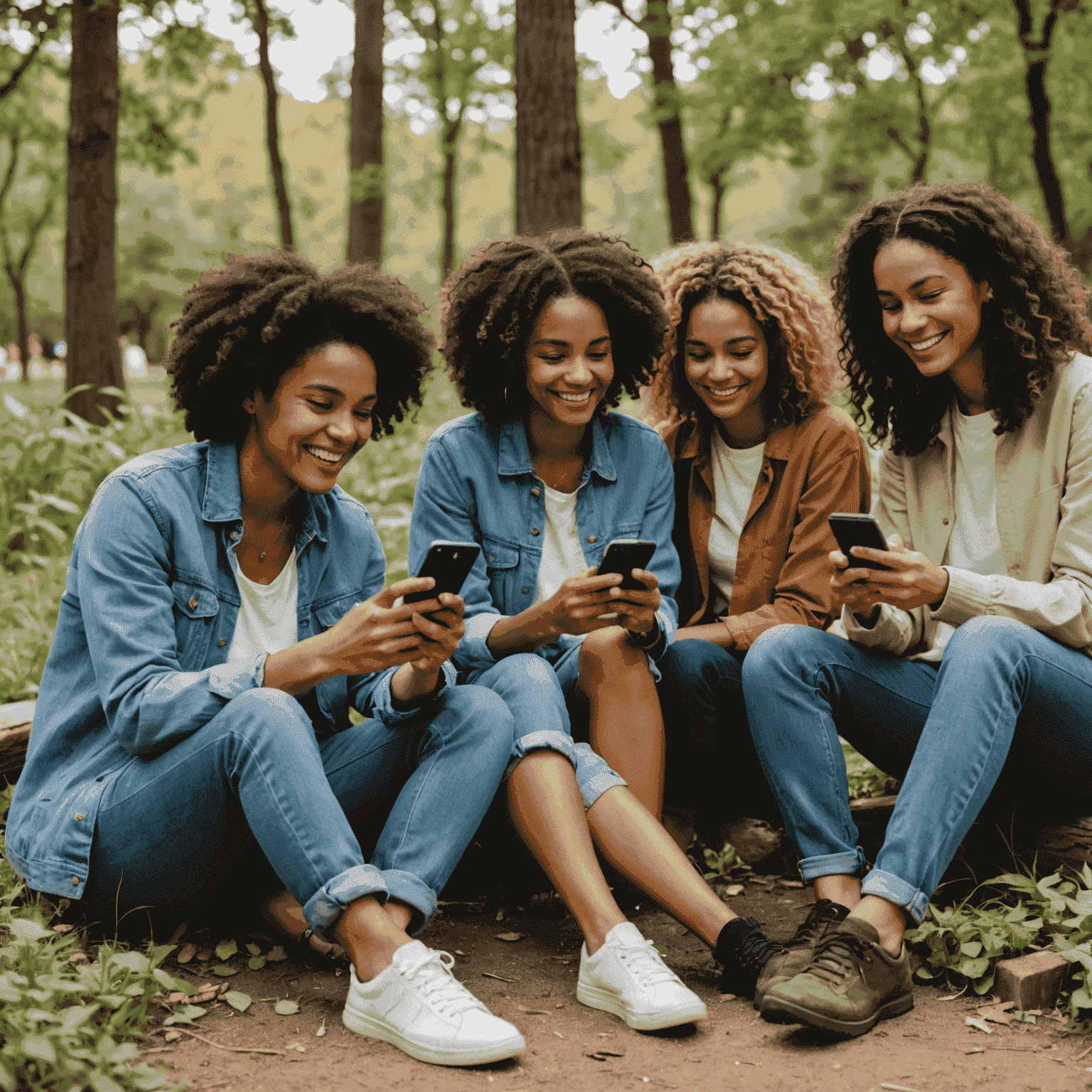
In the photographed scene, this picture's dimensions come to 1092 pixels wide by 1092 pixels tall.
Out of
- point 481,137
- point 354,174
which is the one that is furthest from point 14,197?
point 354,174

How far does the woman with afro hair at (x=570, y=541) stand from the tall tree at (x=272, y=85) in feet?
32.1

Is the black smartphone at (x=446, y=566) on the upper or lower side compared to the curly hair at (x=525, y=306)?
lower

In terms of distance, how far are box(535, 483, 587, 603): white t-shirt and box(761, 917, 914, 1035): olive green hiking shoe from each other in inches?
51.7

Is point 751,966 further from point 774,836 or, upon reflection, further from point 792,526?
point 792,526

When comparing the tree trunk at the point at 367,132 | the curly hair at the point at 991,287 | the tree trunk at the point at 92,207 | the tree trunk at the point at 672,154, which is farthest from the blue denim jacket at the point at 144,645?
the tree trunk at the point at 672,154

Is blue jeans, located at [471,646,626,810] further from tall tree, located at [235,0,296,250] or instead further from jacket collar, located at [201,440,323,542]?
tall tree, located at [235,0,296,250]

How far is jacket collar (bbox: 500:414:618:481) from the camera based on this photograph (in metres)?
3.42

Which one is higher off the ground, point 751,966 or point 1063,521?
point 1063,521

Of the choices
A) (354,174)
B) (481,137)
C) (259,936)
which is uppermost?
(481,137)

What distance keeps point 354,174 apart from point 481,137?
239 inches

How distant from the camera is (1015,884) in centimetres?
294

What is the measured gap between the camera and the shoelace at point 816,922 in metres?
2.61

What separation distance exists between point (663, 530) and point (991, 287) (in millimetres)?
1135

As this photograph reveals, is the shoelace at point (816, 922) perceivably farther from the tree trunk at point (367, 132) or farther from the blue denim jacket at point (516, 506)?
the tree trunk at point (367, 132)
